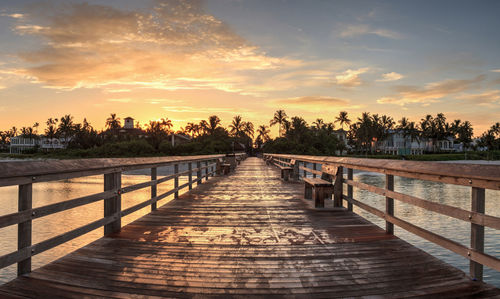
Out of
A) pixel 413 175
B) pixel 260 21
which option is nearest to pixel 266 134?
pixel 260 21

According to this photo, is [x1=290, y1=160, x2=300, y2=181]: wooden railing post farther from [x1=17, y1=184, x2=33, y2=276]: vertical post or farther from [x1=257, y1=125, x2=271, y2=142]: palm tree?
[x1=257, y1=125, x2=271, y2=142]: palm tree

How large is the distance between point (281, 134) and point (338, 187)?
84.4 metres

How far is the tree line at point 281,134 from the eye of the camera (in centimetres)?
7673

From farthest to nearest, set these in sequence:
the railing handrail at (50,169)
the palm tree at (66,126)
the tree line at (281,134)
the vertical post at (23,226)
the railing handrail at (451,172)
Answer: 1. the palm tree at (66,126)
2. the tree line at (281,134)
3. the vertical post at (23,226)
4. the railing handrail at (50,169)
5. the railing handrail at (451,172)

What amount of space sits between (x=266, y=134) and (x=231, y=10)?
92.7 m

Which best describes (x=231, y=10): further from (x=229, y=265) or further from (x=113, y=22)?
(x=229, y=265)

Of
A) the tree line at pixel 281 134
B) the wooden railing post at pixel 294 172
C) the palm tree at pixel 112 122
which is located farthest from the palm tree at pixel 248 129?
the wooden railing post at pixel 294 172

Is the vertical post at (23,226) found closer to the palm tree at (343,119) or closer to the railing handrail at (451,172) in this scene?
the railing handrail at (451,172)

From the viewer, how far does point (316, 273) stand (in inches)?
129

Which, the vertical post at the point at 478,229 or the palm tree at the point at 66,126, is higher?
the palm tree at the point at 66,126

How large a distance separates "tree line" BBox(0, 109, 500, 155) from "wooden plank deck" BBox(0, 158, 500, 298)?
223 feet

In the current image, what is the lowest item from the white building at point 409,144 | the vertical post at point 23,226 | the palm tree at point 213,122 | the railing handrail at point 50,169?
the vertical post at point 23,226

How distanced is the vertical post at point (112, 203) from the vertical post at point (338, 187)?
4.44 meters

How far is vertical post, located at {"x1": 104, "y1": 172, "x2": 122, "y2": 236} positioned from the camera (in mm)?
4680
